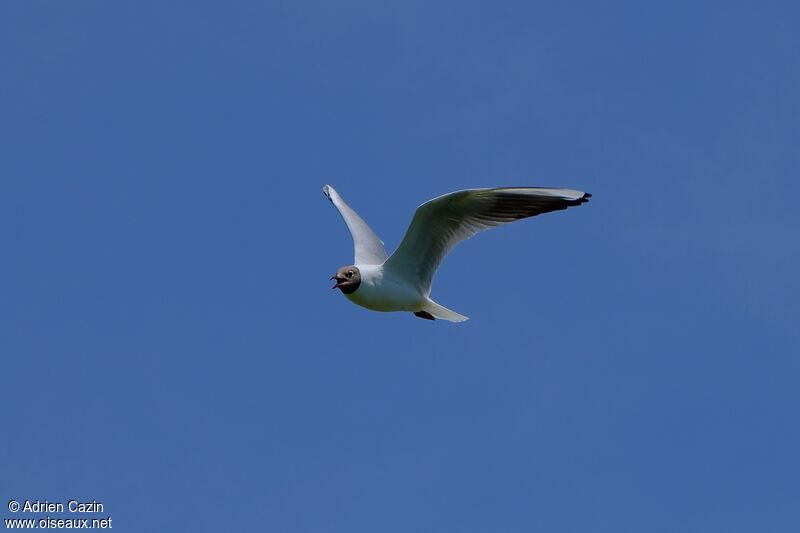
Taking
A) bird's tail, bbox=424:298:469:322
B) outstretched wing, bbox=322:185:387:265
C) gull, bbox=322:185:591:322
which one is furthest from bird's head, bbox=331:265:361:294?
outstretched wing, bbox=322:185:387:265

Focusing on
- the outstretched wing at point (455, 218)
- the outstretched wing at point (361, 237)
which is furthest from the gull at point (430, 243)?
the outstretched wing at point (361, 237)

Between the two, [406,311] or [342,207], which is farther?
[342,207]

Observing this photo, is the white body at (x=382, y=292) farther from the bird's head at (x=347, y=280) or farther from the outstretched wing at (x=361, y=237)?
the outstretched wing at (x=361, y=237)

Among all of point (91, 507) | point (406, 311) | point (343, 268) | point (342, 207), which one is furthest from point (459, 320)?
point (91, 507)

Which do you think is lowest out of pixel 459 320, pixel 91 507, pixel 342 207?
pixel 91 507

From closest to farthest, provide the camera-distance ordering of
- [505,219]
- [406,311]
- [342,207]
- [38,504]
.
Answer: [38,504]
[505,219]
[406,311]
[342,207]

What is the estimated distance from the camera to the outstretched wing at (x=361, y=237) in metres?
14.0

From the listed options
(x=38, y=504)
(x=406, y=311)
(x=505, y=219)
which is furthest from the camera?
(x=406, y=311)

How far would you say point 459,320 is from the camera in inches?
521

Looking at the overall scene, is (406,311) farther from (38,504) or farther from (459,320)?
(38,504)

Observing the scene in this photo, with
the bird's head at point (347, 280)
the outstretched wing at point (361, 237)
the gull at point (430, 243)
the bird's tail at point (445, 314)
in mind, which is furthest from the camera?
the outstretched wing at point (361, 237)

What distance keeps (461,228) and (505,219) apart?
18.6 inches

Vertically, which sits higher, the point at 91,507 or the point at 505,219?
the point at 505,219

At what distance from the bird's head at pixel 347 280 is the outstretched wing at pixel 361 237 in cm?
107
